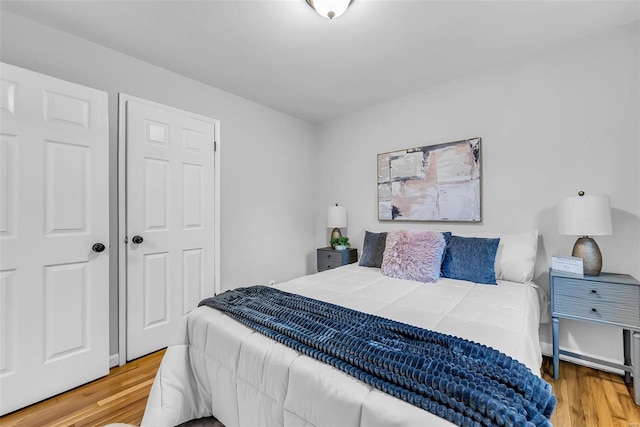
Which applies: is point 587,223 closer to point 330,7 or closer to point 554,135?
point 554,135

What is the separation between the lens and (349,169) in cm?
370

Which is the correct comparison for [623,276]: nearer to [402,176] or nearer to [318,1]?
[402,176]

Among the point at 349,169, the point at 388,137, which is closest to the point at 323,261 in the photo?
the point at 349,169

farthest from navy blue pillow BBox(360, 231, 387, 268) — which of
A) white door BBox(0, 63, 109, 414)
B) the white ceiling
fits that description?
white door BBox(0, 63, 109, 414)

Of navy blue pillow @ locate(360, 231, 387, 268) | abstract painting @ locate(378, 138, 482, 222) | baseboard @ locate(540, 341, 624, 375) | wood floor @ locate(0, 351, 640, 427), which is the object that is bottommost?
wood floor @ locate(0, 351, 640, 427)

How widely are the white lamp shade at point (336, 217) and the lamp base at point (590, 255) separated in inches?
86.7

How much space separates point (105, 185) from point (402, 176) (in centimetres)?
273

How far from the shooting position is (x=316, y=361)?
1097mm

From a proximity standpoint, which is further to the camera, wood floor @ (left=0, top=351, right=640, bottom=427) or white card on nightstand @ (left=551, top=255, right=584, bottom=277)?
white card on nightstand @ (left=551, top=255, right=584, bottom=277)

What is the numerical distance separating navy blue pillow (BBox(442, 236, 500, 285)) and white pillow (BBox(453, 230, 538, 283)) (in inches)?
3.7

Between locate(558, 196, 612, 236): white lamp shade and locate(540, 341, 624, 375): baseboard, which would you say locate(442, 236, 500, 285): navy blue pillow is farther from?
locate(540, 341, 624, 375): baseboard

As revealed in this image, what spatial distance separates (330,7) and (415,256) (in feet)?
6.09

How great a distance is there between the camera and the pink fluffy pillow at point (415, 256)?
7.32ft

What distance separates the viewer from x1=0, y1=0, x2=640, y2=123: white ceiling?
182cm
